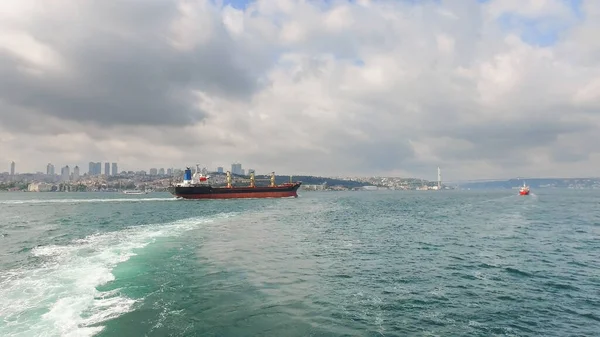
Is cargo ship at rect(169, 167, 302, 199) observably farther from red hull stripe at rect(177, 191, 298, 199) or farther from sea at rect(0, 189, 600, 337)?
sea at rect(0, 189, 600, 337)

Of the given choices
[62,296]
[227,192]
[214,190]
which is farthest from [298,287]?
[227,192]

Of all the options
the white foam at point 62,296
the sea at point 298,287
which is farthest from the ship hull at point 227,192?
the white foam at point 62,296

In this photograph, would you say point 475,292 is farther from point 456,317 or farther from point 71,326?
point 71,326

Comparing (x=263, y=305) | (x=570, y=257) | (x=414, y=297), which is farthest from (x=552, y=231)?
(x=263, y=305)

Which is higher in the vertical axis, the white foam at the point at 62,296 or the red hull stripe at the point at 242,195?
the white foam at the point at 62,296

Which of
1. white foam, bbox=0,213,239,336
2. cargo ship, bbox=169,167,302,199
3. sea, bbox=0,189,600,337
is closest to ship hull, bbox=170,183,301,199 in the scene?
cargo ship, bbox=169,167,302,199

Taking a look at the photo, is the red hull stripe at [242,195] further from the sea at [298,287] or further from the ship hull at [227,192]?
the sea at [298,287]
